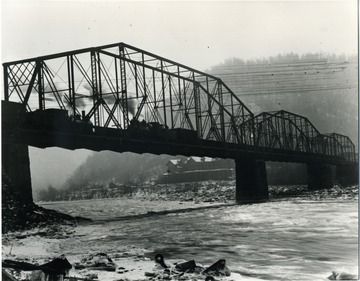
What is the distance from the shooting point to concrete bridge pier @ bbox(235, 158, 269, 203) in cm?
5972

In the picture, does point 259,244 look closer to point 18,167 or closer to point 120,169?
point 18,167

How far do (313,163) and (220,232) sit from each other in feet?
224

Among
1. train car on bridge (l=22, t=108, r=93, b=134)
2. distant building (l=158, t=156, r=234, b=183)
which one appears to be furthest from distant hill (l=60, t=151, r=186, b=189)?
train car on bridge (l=22, t=108, r=93, b=134)

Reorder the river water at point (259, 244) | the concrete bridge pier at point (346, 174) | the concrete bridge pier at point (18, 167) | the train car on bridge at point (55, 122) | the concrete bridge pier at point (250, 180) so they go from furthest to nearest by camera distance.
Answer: the concrete bridge pier at point (346, 174), the concrete bridge pier at point (250, 180), the train car on bridge at point (55, 122), the concrete bridge pier at point (18, 167), the river water at point (259, 244)

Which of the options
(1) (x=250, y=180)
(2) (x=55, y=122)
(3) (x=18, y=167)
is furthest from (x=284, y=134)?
(3) (x=18, y=167)

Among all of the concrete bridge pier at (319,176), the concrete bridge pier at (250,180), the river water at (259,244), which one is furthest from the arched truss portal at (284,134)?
the river water at (259,244)

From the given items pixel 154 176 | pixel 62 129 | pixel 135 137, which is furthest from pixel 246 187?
pixel 154 176

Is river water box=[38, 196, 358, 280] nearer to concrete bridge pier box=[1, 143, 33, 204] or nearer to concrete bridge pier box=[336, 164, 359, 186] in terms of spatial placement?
concrete bridge pier box=[1, 143, 33, 204]

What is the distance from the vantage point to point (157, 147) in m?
42.1

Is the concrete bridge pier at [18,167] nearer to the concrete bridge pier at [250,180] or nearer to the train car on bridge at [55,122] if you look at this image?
the train car on bridge at [55,122]

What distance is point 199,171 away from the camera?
129 metres

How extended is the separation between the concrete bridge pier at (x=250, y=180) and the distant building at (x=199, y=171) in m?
57.0

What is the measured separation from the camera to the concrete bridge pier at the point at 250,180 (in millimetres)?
59719

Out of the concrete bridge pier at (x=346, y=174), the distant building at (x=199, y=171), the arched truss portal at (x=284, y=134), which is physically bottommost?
the concrete bridge pier at (x=346, y=174)
